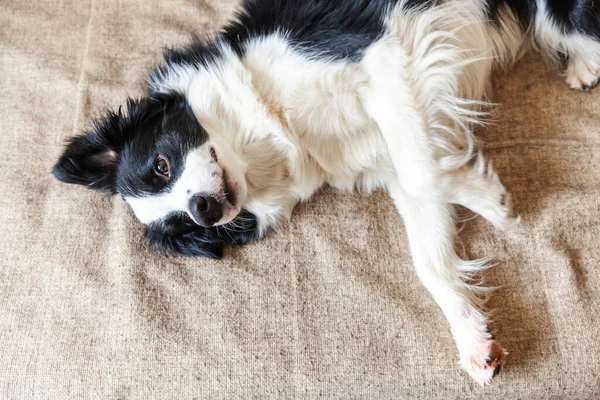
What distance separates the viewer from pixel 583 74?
2230mm

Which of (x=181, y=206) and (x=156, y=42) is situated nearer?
(x=181, y=206)

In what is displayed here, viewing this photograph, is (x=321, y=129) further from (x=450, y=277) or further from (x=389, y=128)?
(x=450, y=277)

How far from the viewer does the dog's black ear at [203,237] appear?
2.16 m

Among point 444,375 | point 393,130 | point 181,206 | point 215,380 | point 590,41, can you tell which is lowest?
point 215,380

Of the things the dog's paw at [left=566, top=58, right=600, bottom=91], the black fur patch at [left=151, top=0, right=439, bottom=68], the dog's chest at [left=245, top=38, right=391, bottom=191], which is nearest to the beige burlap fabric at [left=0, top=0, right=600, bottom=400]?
the dog's paw at [left=566, top=58, right=600, bottom=91]

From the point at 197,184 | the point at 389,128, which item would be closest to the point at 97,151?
the point at 197,184

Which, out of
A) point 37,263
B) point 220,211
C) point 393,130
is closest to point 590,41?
point 393,130

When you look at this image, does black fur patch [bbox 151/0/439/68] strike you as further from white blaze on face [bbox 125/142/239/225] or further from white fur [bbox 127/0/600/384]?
white blaze on face [bbox 125/142/239/225]

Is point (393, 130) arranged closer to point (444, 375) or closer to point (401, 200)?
point (401, 200)

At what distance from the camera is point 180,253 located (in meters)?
2.21

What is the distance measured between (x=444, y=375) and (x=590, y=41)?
1462 millimetres

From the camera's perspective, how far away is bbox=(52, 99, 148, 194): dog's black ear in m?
2.05

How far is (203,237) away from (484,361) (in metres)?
1.16

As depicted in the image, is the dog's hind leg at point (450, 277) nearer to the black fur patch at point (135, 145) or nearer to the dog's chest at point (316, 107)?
the dog's chest at point (316, 107)
